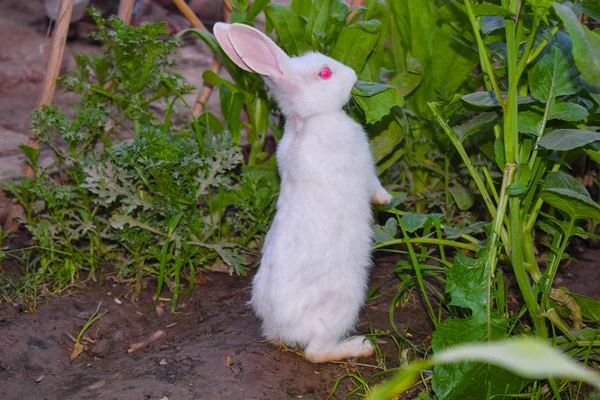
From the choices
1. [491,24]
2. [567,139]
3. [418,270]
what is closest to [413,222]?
[418,270]

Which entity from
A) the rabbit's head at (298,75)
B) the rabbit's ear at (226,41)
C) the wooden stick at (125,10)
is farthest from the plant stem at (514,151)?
the wooden stick at (125,10)

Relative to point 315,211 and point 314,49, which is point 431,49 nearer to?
point 314,49

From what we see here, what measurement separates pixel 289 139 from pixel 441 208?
4.88 ft

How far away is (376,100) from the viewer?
316cm

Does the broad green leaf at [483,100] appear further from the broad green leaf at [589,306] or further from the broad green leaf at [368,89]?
the broad green leaf at [589,306]

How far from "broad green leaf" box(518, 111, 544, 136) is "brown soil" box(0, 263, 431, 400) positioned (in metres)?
1.09

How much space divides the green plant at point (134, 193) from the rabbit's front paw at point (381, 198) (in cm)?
83

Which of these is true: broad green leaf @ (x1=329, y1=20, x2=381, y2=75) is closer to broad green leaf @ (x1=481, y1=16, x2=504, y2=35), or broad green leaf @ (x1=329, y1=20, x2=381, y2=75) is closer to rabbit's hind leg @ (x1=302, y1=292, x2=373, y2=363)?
broad green leaf @ (x1=481, y1=16, x2=504, y2=35)

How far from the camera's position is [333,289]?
9.64 feet

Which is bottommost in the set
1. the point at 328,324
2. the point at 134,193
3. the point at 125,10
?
the point at 134,193

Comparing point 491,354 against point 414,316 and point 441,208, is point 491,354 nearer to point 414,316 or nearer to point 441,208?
point 414,316

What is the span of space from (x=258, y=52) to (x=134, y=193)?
1.26 metres

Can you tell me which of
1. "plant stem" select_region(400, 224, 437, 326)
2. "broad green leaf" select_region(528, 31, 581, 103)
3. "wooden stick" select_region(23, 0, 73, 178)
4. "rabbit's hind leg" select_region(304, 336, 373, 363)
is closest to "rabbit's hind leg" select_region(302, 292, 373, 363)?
"rabbit's hind leg" select_region(304, 336, 373, 363)

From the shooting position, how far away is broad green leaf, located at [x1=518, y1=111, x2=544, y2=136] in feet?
8.95
